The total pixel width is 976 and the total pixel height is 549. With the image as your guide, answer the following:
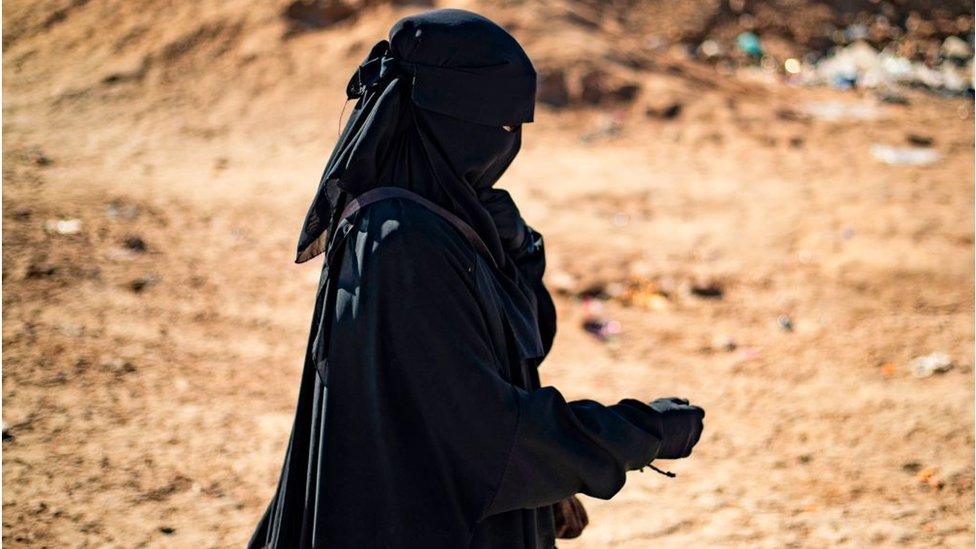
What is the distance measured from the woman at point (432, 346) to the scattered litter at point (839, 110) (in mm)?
8561

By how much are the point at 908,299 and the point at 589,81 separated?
4.52 m

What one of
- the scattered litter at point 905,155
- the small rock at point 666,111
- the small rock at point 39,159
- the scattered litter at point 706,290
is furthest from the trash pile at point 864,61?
the small rock at point 39,159

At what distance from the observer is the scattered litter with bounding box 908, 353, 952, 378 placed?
17.1ft

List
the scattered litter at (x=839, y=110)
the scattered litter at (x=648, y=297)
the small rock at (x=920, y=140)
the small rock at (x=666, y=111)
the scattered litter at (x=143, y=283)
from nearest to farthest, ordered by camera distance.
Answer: the scattered litter at (x=143, y=283) → the scattered litter at (x=648, y=297) → the small rock at (x=920, y=140) → the small rock at (x=666, y=111) → the scattered litter at (x=839, y=110)

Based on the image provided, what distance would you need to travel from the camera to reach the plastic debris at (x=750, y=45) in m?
11.9

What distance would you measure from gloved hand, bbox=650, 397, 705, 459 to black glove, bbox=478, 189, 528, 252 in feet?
1.52

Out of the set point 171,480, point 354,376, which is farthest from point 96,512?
point 354,376

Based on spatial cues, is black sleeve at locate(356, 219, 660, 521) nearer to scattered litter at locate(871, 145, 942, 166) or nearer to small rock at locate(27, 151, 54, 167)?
small rock at locate(27, 151, 54, 167)

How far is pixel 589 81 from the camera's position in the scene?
966cm

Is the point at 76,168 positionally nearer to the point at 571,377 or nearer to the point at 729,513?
the point at 571,377

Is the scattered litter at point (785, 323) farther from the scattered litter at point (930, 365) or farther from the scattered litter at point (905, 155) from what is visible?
the scattered litter at point (905, 155)

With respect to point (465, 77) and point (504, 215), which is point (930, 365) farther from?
point (465, 77)

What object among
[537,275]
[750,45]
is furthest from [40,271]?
[750,45]

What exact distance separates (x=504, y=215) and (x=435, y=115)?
306mm
